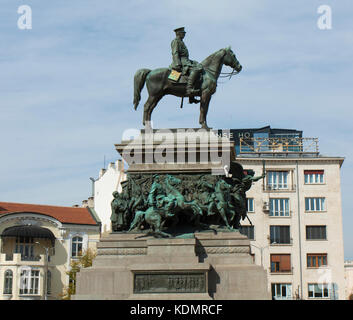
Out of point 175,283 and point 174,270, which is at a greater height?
point 174,270

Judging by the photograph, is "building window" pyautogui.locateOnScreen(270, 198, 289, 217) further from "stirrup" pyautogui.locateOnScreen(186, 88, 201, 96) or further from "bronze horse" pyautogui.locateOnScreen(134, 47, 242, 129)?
"stirrup" pyautogui.locateOnScreen(186, 88, 201, 96)

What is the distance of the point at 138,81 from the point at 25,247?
159ft

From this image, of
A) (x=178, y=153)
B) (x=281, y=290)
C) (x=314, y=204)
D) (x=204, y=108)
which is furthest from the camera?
(x=314, y=204)

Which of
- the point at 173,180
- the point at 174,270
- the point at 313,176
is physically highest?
the point at 313,176

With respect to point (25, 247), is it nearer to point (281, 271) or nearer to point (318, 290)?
point (281, 271)

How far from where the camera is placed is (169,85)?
980 inches

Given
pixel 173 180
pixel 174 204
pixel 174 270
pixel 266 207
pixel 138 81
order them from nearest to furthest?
pixel 174 270 < pixel 174 204 < pixel 173 180 < pixel 138 81 < pixel 266 207

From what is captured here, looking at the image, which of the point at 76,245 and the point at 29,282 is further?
the point at 76,245

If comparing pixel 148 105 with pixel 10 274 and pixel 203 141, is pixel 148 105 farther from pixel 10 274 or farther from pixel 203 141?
pixel 10 274

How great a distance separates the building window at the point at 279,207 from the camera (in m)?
66.5

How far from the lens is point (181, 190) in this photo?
23062 mm
